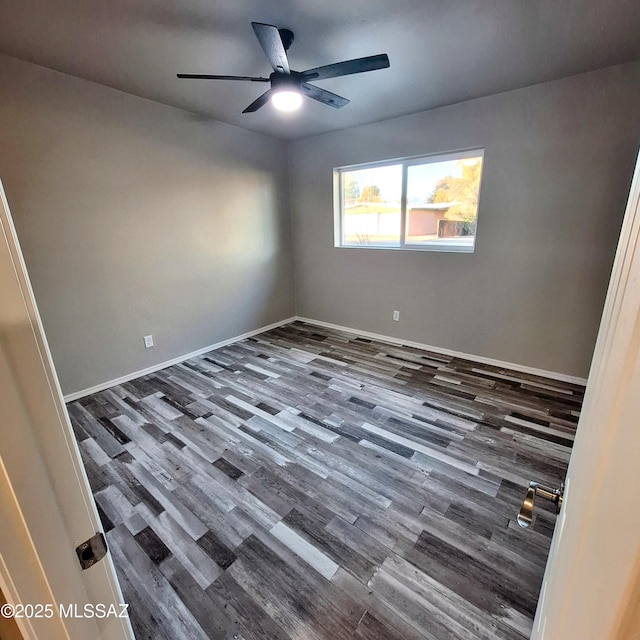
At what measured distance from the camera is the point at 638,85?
2.20m

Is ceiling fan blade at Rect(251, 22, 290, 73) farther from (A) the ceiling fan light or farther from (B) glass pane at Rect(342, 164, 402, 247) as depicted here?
(B) glass pane at Rect(342, 164, 402, 247)

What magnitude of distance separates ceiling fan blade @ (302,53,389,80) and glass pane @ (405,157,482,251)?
5.45ft

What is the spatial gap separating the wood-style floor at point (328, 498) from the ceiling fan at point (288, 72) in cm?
225

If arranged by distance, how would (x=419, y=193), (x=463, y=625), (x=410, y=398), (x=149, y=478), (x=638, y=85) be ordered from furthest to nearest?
(x=419, y=193) < (x=410, y=398) < (x=638, y=85) < (x=149, y=478) < (x=463, y=625)

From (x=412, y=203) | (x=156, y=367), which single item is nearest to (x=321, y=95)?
(x=412, y=203)

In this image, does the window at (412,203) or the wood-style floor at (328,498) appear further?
the window at (412,203)

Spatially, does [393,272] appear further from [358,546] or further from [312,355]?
[358,546]

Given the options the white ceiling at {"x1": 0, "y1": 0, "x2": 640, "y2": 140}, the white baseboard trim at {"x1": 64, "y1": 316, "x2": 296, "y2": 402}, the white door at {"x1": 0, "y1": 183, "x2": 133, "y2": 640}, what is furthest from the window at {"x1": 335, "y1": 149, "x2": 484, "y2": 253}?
the white door at {"x1": 0, "y1": 183, "x2": 133, "y2": 640}

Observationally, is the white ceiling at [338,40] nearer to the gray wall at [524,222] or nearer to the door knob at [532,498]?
the gray wall at [524,222]

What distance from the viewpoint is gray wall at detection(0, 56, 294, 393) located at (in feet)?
7.65

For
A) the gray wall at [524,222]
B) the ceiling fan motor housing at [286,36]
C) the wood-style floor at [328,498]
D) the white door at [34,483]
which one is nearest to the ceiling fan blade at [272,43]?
the ceiling fan motor housing at [286,36]

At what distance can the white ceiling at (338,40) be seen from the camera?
165 centimetres

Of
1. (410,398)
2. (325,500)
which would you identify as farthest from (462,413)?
(325,500)

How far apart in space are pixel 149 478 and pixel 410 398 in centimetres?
198
